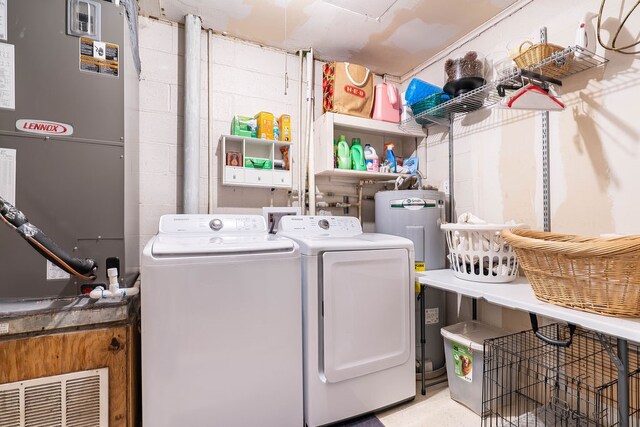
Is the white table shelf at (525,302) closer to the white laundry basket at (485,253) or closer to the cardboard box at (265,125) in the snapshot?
the white laundry basket at (485,253)

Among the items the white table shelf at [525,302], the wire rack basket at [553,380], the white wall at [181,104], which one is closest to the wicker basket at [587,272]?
the white table shelf at [525,302]

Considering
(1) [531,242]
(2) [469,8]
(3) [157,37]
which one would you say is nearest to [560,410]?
(1) [531,242]

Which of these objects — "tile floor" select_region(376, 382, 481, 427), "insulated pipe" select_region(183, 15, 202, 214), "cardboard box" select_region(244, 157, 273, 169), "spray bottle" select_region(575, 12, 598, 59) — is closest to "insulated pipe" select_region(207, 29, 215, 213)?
"insulated pipe" select_region(183, 15, 202, 214)

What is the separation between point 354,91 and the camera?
8.17 ft

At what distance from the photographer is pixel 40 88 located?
1.29m

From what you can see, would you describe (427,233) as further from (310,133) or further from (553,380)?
(310,133)

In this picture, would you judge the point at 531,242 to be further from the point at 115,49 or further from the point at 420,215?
the point at 115,49

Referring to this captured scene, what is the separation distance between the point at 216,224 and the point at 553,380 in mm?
2070

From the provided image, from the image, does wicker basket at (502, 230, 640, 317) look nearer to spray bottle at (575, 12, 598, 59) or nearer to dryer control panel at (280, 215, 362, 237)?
spray bottle at (575, 12, 598, 59)

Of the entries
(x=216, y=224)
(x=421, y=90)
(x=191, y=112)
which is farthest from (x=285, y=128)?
(x=421, y=90)

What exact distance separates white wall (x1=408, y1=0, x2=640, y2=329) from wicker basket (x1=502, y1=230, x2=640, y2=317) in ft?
1.68

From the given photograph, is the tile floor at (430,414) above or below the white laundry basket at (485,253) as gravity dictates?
below

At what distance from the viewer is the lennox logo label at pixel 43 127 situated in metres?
1.26

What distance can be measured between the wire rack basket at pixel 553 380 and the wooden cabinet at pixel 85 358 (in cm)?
169
